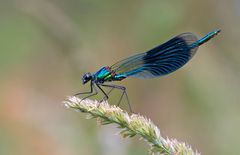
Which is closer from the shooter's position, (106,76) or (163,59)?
(163,59)

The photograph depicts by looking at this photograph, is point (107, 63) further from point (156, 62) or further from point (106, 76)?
point (156, 62)

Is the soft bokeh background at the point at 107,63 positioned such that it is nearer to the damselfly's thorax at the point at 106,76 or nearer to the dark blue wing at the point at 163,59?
the damselfly's thorax at the point at 106,76

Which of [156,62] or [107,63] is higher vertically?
[107,63]

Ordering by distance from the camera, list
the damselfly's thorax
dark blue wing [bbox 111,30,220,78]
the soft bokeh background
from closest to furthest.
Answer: dark blue wing [bbox 111,30,220,78]
the damselfly's thorax
the soft bokeh background

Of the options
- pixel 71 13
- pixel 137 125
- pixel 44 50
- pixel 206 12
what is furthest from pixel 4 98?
pixel 137 125

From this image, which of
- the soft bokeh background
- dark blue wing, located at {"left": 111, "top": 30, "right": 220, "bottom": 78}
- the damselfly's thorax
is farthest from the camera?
the soft bokeh background

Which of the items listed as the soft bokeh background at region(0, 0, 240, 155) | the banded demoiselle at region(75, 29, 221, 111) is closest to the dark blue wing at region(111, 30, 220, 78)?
the banded demoiselle at region(75, 29, 221, 111)

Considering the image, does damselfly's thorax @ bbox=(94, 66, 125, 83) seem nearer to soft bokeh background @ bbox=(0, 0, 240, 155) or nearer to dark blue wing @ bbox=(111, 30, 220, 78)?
dark blue wing @ bbox=(111, 30, 220, 78)

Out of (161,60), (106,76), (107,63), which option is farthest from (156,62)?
(107,63)
